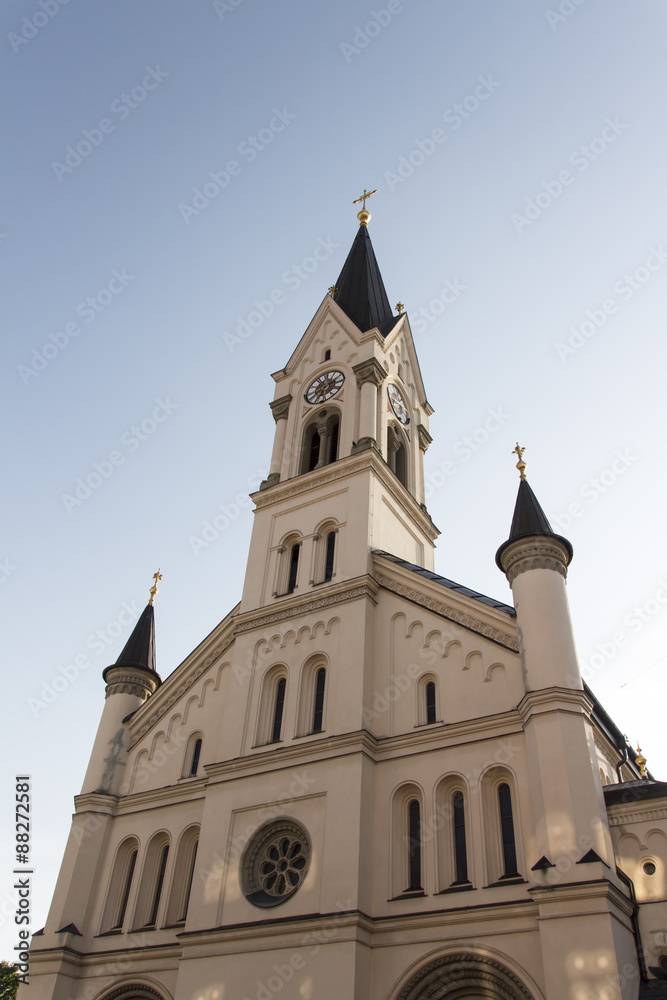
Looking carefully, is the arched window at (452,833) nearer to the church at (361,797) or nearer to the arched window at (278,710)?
the church at (361,797)

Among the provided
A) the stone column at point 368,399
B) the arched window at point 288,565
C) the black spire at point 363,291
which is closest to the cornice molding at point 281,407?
the stone column at point 368,399

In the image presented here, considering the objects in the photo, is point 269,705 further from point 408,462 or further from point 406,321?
point 406,321

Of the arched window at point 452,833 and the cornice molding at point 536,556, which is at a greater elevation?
the cornice molding at point 536,556

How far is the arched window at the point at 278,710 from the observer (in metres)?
22.6

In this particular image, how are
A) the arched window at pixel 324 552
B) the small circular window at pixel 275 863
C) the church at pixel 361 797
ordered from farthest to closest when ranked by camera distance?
the arched window at pixel 324 552, the small circular window at pixel 275 863, the church at pixel 361 797

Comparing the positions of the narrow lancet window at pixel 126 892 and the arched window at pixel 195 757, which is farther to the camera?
the arched window at pixel 195 757

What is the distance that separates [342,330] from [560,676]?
1979 cm

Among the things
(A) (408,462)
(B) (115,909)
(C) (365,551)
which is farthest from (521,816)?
(A) (408,462)

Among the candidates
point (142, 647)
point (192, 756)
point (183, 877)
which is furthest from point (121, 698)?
point (183, 877)

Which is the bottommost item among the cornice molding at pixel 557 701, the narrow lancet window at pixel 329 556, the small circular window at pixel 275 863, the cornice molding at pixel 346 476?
the small circular window at pixel 275 863

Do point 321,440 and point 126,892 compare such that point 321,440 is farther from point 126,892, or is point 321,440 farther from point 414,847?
point 126,892

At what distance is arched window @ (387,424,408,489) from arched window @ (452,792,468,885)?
46.3 feet

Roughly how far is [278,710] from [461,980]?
28.6 feet

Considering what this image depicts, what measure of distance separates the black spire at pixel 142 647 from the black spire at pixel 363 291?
1476 cm
